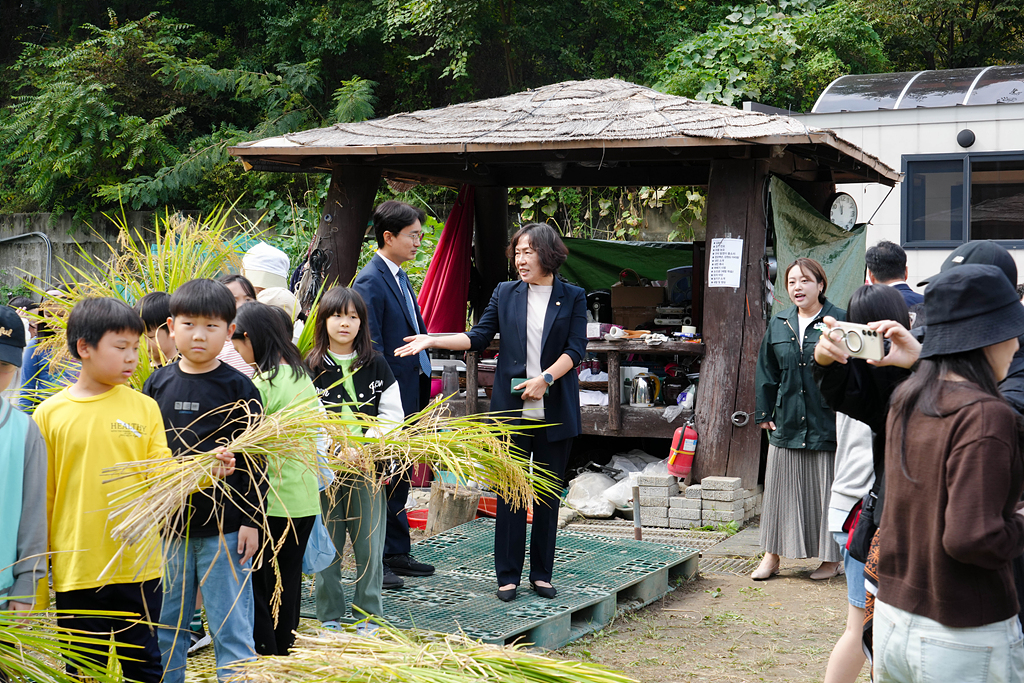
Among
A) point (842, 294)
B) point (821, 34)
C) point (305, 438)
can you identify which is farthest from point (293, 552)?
point (821, 34)

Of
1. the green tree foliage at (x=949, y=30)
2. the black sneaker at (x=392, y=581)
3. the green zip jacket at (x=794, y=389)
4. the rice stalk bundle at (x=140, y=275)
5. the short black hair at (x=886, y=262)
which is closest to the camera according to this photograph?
the rice stalk bundle at (x=140, y=275)

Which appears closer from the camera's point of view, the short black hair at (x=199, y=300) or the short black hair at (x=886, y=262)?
the short black hair at (x=199, y=300)

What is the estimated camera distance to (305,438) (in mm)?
2605

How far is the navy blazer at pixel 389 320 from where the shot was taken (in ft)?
16.7

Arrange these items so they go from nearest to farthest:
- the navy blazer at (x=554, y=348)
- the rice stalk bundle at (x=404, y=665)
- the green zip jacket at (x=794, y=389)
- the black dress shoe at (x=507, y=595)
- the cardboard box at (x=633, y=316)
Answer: the rice stalk bundle at (x=404, y=665) < the black dress shoe at (x=507, y=595) < the navy blazer at (x=554, y=348) < the green zip jacket at (x=794, y=389) < the cardboard box at (x=633, y=316)

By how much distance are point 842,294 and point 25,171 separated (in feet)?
48.7

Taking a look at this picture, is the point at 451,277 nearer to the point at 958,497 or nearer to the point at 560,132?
the point at 560,132

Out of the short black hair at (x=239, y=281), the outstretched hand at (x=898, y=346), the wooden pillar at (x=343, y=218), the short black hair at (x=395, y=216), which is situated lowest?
the outstretched hand at (x=898, y=346)

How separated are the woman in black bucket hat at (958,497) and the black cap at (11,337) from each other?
253 cm

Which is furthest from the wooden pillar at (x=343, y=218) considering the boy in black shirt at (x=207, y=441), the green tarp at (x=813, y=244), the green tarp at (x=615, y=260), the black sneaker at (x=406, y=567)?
the boy in black shirt at (x=207, y=441)

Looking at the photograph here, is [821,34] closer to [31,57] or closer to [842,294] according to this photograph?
[842,294]

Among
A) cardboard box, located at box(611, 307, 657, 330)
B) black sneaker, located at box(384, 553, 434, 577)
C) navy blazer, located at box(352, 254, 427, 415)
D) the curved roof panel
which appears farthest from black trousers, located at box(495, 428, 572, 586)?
the curved roof panel

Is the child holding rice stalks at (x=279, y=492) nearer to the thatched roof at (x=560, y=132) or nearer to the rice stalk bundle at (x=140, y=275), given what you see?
the rice stalk bundle at (x=140, y=275)

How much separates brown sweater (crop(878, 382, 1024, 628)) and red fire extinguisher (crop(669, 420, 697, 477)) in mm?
4591
